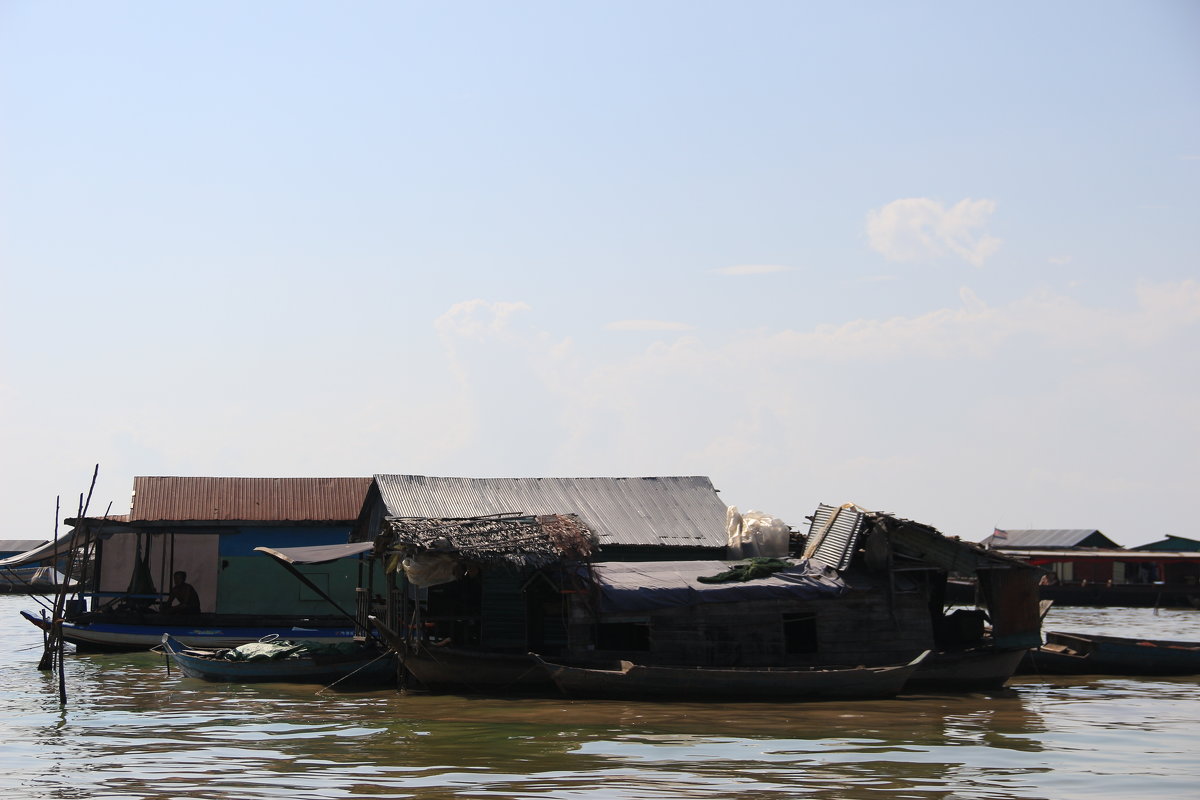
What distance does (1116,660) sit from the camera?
25375 mm

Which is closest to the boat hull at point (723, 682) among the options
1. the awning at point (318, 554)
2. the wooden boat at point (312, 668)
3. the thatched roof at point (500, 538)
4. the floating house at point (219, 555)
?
the thatched roof at point (500, 538)

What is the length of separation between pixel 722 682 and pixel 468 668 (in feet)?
14.4

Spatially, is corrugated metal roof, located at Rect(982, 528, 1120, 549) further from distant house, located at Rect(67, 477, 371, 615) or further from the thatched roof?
the thatched roof

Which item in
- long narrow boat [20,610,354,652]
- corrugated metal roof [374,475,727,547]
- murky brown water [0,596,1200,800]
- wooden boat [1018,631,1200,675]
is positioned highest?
corrugated metal roof [374,475,727,547]

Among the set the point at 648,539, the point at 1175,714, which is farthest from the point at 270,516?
the point at 1175,714

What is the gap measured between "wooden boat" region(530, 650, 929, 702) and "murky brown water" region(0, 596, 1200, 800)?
12.5 inches

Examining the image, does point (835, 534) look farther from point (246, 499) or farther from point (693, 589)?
point (246, 499)

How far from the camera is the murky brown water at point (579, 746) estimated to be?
13180 millimetres

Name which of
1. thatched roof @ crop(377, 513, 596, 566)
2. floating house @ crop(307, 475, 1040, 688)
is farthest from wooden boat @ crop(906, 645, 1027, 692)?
thatched roof @ crop(377, 513, 596, 566)

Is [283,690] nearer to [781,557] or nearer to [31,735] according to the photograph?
[31,735]

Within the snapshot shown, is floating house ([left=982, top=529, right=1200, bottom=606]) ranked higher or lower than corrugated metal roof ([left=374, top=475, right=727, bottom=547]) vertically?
lower

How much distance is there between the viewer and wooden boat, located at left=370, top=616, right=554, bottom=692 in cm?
2047

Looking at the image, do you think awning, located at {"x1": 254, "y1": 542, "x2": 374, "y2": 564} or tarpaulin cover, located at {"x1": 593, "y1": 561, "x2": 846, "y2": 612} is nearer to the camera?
tarpaulin cover, located at {"x1": 593, "y1": 561, "x2": 846, "y2": 612}

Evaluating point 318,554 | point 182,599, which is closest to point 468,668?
point 318,554
